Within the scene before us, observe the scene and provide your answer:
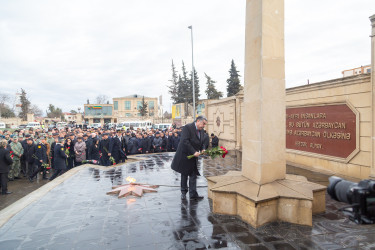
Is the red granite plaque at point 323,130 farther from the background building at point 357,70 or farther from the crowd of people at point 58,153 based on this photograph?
the background building at point 357,70

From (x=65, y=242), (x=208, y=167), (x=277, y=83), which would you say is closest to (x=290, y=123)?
(x=208, y=167)

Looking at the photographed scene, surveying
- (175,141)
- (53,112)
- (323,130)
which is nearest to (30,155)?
(175,141)

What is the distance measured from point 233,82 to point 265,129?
35.1m

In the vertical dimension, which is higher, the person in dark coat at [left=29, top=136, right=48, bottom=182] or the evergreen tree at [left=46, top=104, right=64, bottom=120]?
the evergreen tree at [left=46, top=104, right=64, bottom=120]

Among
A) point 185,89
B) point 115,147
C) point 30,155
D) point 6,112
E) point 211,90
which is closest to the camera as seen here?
point 30,155

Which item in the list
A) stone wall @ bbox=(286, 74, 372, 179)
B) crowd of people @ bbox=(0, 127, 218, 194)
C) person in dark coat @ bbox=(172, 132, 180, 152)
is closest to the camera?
stone wall @ bbox=(286, 74, 372, 179)

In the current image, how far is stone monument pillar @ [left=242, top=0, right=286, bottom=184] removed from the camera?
4.19 m

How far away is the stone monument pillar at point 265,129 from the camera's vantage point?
405 centimetres

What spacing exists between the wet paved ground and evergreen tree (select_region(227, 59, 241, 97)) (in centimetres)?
3394

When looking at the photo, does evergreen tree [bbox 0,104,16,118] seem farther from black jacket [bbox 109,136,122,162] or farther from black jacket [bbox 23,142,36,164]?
black jacket [bbox 109,136,122,162]

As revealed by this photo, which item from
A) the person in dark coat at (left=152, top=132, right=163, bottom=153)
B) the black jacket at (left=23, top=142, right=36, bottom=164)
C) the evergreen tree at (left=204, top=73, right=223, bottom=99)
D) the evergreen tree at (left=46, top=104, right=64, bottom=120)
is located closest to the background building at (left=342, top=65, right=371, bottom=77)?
the person in dark coat at (left=152, top=132, right=163, bottom=153)

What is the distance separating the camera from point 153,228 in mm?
3945

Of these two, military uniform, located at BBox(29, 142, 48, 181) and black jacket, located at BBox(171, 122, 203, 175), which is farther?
military uniform, located at BBox(29, 142, 48, 181)

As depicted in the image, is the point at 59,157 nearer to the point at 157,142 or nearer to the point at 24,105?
the point at 157,142
